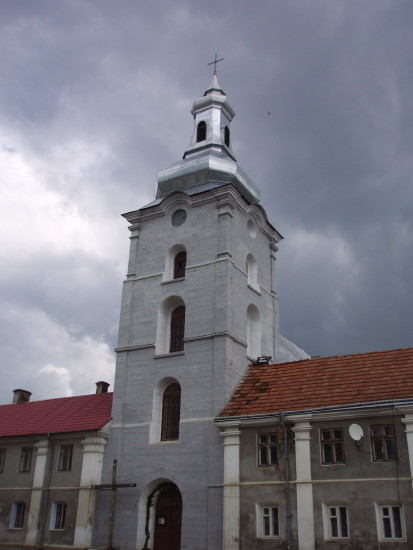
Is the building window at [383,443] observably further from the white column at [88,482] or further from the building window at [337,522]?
the white column at [88,482]

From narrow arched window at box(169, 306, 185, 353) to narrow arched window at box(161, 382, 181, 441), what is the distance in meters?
1.85

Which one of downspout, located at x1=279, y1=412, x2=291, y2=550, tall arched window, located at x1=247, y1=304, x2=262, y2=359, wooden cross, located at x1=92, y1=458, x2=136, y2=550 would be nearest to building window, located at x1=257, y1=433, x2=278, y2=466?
downspout, located at x1=279, y1=412, x2=291, y2=550

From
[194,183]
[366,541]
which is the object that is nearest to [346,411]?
[366,541]

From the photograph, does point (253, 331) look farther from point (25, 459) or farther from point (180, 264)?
point (25, 459)

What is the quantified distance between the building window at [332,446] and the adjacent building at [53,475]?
992cm

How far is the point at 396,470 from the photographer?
1888 centimetres

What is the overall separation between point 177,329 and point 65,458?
7.50 m

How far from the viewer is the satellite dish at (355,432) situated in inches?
770

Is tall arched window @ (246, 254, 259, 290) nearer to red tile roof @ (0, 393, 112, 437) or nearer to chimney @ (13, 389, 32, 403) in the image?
red tile roof @ (0, 393, 112, 437)

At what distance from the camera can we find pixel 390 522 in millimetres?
18578

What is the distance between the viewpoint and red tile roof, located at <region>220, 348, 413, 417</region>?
20.8 m

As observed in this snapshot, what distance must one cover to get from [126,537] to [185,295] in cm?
1028

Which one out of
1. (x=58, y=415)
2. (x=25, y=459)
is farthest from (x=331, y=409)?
(x=25, y=459)

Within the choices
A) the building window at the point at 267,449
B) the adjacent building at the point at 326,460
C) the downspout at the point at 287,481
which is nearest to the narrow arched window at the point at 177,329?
the adjacent building at the point at 326,460
